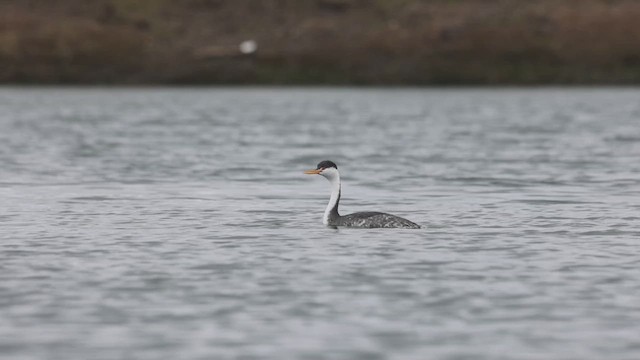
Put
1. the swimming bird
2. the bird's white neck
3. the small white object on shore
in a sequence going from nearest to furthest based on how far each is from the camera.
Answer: the swimming bird → the bird's white neck → the small white object on shore

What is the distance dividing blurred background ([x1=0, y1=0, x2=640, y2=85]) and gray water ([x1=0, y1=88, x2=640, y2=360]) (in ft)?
315

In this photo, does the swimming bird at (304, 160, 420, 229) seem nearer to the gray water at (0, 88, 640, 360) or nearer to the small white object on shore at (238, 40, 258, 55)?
the gray water at (0, 88, 640, 360)

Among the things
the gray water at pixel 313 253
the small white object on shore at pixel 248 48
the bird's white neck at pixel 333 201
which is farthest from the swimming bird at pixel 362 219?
the small white object on shore at pixel 248 48

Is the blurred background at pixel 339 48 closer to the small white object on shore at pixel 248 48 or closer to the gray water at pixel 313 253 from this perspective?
the small white object on shore at pixel 248 48

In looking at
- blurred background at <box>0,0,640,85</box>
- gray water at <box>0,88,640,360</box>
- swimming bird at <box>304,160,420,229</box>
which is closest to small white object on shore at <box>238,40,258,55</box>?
blurred background at <box>0,0,640,85</box>

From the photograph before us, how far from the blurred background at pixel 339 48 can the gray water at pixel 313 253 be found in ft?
315

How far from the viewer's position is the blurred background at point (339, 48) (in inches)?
6206

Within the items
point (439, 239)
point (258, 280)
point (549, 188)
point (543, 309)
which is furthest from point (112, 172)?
point (543, 309)

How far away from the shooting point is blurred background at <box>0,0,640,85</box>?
A: 157625 mm

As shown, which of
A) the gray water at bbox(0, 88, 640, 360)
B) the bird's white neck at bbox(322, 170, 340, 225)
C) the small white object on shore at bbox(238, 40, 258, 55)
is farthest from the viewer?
the small white object on shore at bbox(238, 40, 258, 55)

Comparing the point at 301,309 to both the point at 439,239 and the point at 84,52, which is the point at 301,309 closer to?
the point at 439,239

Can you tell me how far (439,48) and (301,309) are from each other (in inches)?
5508

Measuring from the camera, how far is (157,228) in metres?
29.4

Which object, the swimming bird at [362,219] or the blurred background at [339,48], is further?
the blurred background at [339,48]
